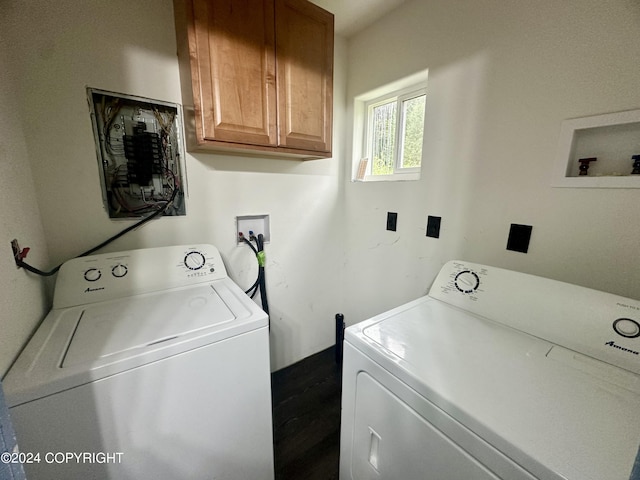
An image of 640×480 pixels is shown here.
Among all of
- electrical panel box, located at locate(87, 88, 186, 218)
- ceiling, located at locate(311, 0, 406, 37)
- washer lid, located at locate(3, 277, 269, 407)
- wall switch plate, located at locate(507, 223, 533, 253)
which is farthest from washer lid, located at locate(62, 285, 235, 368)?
ceiling, located at locate(311, 0, 406, 37)

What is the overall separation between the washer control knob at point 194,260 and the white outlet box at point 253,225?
0.28 m

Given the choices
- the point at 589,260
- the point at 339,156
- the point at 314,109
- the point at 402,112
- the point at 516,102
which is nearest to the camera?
the point at 589,260

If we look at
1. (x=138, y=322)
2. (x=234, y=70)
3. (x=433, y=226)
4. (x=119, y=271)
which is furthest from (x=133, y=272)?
(x=433, y=226)

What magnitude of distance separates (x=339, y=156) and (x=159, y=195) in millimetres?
1207

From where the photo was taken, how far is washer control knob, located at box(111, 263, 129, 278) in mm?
1066

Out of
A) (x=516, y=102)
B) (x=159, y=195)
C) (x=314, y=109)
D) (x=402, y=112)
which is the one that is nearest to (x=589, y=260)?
(x=516, y=102)

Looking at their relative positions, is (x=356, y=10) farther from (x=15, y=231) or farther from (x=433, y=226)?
(x=15, y=231)

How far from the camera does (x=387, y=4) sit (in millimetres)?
1424

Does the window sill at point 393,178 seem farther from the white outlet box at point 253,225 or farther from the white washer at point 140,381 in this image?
the white washer at point 140,381

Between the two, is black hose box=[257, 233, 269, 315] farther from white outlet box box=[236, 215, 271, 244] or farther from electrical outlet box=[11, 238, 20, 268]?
electrical outlet box=[11, 238, 20, 268]

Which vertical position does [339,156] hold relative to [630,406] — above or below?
above

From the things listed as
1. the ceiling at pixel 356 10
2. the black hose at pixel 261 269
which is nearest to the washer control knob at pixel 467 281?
the black hose at pixel 261 269

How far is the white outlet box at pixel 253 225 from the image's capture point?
1.51 m

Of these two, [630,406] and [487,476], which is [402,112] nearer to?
[630,406]
